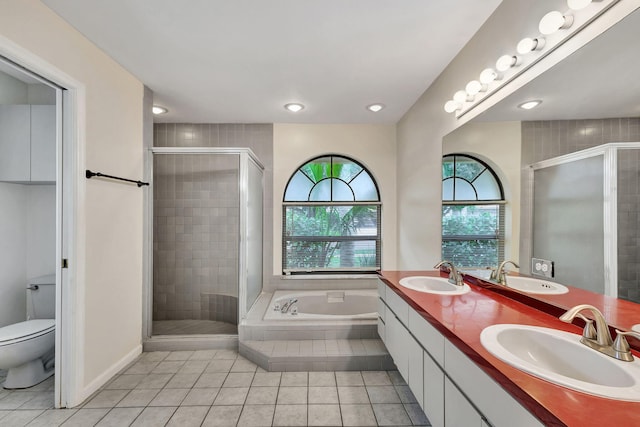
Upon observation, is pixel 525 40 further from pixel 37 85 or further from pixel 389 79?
pixel 37 85

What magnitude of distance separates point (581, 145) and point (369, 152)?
258 centimetres

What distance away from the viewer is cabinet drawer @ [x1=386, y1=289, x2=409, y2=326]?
169 centimetres

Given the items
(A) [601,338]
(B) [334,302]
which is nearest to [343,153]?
(B) [334,302]

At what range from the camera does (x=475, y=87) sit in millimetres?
1816

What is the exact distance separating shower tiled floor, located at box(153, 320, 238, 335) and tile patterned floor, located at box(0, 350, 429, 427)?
0.68 m

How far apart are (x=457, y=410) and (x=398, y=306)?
0.76m

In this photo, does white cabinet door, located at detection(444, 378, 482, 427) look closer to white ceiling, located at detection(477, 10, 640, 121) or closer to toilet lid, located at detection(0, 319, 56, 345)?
white ceiling, located at detection(477, 10, 640, 121)

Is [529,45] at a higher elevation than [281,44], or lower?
lower

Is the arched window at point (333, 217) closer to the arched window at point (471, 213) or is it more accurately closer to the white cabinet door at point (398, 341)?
the arched window at point (471, 213)

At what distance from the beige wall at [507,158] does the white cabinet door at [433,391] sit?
2.39 feet

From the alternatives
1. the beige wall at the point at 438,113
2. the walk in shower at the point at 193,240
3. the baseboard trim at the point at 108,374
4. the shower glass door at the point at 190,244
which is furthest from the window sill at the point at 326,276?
the baseboard trim at the point at 108,374

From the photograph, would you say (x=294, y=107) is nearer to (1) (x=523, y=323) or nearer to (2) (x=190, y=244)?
(2) (x=190, y=244)

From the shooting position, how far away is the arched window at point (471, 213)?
5.57 ft

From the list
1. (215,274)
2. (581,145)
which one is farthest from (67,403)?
(581,145)
